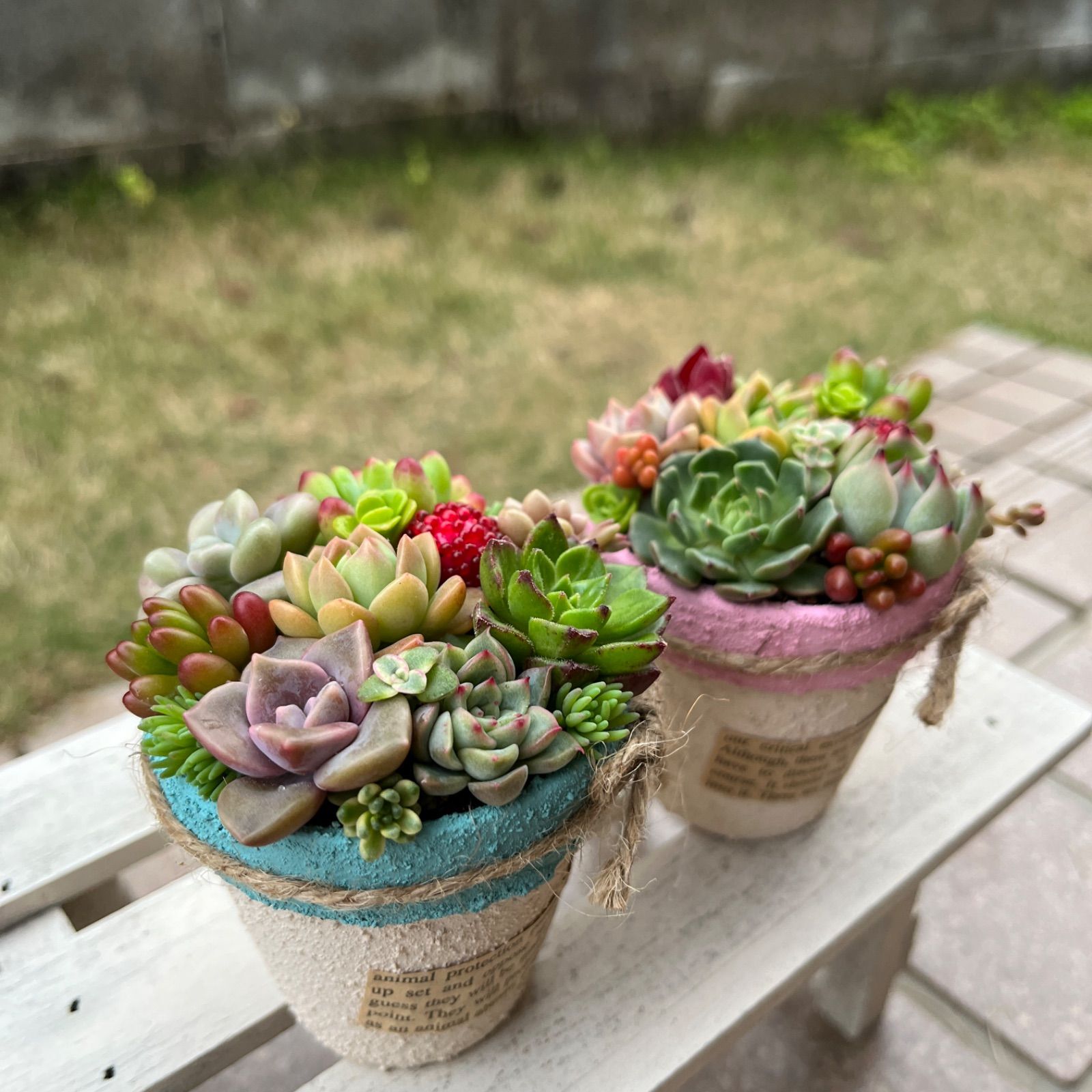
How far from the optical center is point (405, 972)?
0.69 m

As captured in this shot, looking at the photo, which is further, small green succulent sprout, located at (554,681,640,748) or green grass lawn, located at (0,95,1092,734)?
green grass lawn, located at (0,95,1092,734)

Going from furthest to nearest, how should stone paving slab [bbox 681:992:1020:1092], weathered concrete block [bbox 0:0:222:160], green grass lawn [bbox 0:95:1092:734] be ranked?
weathered concrete block [bbox 0:0:222:160] → green grass lawn [bbox 0:95:1092:734] → stone paving slab [bbox 681:992:1020:1092]

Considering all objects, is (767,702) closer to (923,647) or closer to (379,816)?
(923,647)

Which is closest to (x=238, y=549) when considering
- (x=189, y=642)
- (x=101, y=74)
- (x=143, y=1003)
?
(x=189, y=642)

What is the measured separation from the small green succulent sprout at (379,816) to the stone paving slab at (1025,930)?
1.04 metres

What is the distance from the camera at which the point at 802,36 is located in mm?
3709

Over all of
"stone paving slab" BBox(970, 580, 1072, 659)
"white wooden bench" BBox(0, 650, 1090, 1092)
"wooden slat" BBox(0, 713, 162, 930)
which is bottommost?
"stone paving slab" BBox(970, 580, 1072, 659)

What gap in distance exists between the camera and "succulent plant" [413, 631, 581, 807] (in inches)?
23.2

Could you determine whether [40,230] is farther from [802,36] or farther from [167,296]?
[802,36]

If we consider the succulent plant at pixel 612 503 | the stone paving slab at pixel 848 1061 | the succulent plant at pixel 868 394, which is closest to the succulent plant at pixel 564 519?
the succulent plant at pixel 612 503

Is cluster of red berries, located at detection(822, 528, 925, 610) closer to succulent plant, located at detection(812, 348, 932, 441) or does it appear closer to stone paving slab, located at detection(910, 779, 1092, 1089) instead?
succulent plant, located at detection(812, 348, 932, 441)

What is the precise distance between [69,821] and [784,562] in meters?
0.67

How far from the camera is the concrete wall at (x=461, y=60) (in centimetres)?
266

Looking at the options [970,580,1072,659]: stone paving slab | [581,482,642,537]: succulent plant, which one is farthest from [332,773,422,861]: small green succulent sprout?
[970,580,1072,659]: stone paving slab
